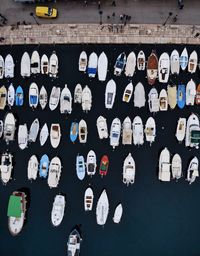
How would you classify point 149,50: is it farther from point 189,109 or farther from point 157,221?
point 157,221

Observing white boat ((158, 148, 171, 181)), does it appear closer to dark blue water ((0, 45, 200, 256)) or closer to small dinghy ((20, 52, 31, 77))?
dark blue water ((0, 45, 200, 256))

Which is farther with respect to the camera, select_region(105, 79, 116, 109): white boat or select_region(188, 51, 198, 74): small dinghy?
select_region(105, 79, 116, 109): white boat

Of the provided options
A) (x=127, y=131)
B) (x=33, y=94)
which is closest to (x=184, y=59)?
(x=127, y=131)

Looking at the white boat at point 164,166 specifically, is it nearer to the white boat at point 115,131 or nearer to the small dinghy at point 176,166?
the small dinghy at point 176,166

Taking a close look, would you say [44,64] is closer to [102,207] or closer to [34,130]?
[34,130]

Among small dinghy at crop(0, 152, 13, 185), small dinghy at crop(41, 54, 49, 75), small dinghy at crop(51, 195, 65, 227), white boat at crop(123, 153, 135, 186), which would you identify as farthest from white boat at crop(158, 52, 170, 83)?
small dinghy at crop(0, 152, 13, 185)

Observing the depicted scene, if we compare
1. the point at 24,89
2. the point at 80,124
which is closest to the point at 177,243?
the point at 80,124
